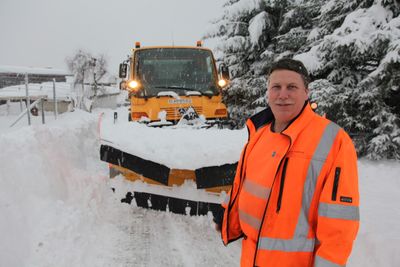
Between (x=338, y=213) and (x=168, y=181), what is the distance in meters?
2.92

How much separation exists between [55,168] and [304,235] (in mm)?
5097

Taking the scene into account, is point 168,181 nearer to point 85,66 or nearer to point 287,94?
point 287,94

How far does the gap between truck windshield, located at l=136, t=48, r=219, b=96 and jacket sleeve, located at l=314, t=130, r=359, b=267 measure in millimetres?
4795

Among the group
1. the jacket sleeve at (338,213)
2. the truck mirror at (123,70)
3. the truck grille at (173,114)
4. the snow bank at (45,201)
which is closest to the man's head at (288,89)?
the jacket sleeve at (338,213)

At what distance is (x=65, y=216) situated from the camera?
443 centimetres

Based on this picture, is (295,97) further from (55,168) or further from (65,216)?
(55,168)

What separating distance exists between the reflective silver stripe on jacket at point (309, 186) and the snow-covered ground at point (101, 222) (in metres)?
1.87

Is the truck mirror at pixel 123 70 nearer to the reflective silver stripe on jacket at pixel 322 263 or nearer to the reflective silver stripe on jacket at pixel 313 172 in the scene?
the reflective silver stripe on jacket at pixel 313 172

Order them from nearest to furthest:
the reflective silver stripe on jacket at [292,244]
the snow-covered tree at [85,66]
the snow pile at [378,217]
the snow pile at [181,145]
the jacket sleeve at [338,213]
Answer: the jacket sleeve at [338,213]
the reflective silver stripe on jacket at [292,244]
the snow pile at [378,217]
the snow pile at [181,145]
the snow-covered tree at [85,66]

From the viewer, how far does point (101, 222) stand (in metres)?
4.61

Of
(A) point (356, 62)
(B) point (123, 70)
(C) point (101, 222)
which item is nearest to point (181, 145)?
(C) point (101, 222)

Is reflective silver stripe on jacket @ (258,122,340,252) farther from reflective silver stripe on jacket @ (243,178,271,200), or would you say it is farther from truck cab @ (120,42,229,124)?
truck cab @ (120,42,229,124)

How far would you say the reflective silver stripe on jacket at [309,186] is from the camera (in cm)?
161

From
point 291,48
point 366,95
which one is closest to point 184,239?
point 366,95
